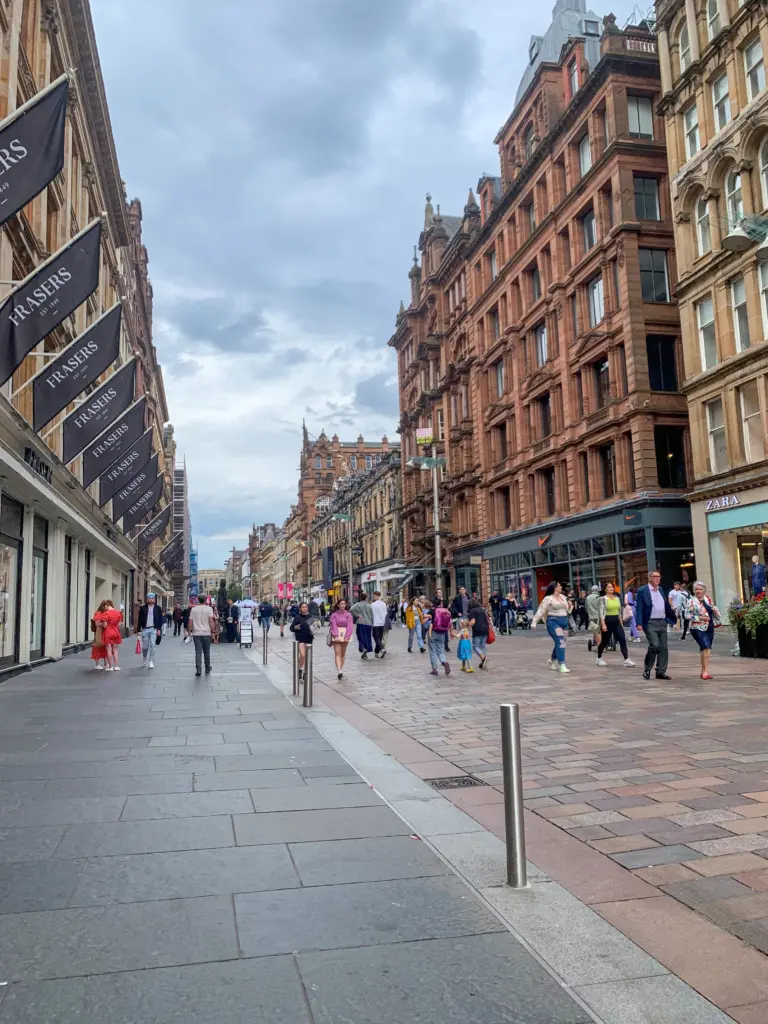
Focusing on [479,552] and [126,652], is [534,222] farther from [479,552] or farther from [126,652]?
[126,652]

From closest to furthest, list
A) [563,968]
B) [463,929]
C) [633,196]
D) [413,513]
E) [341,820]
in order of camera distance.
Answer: [563,968], [463,929], [341,820], [633,196], [413,513]

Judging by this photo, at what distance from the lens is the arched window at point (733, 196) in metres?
25.2

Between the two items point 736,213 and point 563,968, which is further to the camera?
point 736,213

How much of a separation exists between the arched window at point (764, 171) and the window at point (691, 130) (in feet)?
12.1

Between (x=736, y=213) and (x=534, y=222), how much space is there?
638 inches

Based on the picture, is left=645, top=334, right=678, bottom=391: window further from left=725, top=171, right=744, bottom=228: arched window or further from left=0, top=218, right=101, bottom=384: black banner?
left=0, top=218, right=101, bottom=384: black banner

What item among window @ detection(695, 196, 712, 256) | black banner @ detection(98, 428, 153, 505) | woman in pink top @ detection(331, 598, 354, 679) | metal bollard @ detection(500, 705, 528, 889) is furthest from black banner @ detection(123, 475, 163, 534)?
metal bollard @ detection(500, 705, 528, 889)

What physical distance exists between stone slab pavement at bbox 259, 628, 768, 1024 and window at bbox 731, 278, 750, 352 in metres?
14.8

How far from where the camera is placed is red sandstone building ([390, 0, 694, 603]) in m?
30.9

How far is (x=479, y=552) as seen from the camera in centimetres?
4662

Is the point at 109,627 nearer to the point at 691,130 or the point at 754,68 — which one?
the point at 754,68

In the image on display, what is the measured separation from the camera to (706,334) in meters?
27.4

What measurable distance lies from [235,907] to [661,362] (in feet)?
101

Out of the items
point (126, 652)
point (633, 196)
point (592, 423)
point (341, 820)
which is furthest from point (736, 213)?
point (341, 820)
